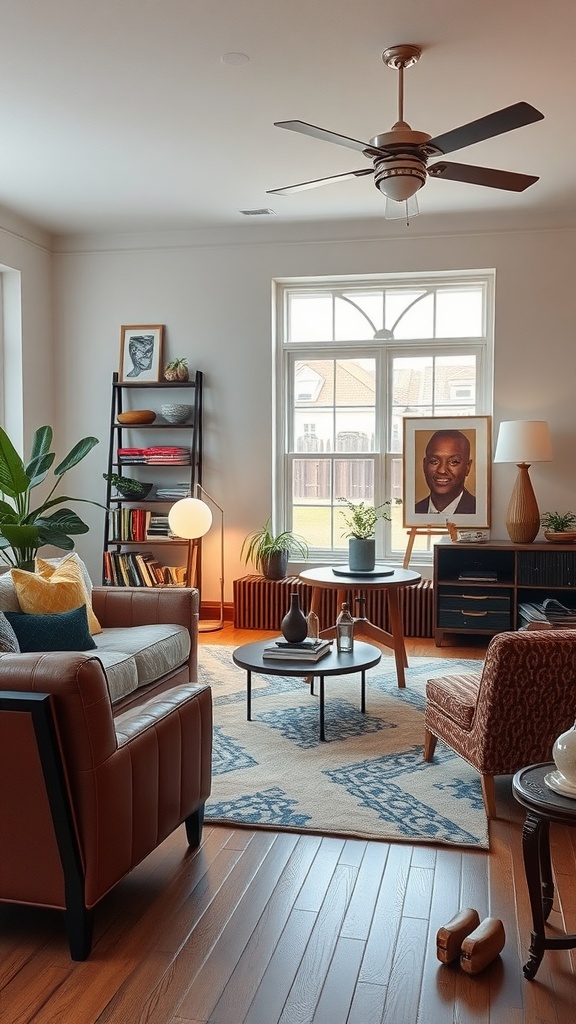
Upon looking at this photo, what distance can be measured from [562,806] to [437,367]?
501 cm

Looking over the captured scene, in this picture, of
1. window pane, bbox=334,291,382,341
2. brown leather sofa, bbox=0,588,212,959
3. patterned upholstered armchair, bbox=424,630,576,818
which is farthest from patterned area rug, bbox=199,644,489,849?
window pane, bbox=334,291,382,341

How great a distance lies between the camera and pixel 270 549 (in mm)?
6469

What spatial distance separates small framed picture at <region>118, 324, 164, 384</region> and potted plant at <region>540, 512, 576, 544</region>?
322 cm

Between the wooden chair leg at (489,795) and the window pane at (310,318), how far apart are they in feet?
14.7

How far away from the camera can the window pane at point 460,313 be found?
6.57 m

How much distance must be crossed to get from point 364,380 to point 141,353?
1825 mm

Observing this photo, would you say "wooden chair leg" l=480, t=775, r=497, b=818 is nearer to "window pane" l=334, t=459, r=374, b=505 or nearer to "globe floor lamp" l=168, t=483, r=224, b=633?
"globe floor lamp" l=168, t=483, r=224, b=633

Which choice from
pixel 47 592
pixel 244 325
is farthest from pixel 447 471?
pixel 47 592

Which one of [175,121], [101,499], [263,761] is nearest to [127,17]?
[175,121]

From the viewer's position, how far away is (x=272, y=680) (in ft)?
16.5

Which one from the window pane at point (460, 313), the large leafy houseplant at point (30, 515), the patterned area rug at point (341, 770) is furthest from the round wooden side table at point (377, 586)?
the window pane at point (460, 313)

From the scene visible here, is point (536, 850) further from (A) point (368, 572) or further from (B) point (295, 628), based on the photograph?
(A) point (368, 572)

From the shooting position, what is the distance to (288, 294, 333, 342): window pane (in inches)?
270

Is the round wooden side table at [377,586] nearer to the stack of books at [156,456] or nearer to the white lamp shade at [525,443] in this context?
the white lamp shade at [525,443]
